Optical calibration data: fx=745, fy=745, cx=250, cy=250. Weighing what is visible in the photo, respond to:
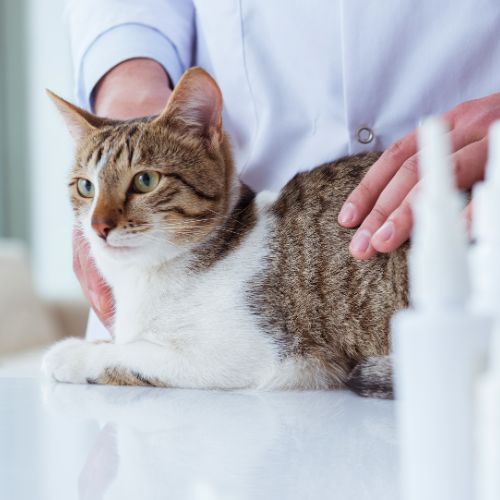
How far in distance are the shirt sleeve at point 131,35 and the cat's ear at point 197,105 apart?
0.99 ft

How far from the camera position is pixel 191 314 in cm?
98

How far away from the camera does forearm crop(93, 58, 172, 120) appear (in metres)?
1.29

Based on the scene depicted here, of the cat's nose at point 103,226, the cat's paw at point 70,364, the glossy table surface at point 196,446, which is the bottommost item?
the glossy table surface at point 196,446

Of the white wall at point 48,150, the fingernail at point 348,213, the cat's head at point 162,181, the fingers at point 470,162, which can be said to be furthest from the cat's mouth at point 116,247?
the white wall at point 48,150

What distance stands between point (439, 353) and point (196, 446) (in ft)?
1.12

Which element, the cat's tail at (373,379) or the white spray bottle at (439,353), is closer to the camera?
the white spray bottle at (439,353)

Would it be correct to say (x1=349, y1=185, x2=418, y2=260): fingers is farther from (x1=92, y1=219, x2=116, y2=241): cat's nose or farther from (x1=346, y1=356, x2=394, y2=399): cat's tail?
(x1=92, y1=219, x2=116, y2=241): cat's nose

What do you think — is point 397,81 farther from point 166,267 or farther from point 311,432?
point 311,432

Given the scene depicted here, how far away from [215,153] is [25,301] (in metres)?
2.69

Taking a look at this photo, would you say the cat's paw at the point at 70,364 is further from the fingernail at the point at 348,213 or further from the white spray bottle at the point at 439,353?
the white spray bottle at the point at 439,353

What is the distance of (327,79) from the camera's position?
3.65 feet

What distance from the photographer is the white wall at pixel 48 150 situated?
179 inches

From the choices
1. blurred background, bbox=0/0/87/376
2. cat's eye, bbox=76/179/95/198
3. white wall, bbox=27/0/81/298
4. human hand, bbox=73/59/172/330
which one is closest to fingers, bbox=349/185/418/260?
cat's eye, bbox=76/179/95/198

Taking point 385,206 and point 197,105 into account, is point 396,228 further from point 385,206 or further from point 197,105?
point 197,105
